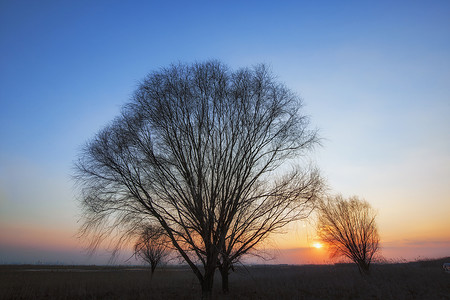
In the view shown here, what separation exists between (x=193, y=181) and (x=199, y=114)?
9.29 ft

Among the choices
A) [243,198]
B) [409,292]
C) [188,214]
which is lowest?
[409,292]

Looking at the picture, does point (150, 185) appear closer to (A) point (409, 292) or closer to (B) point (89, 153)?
(B) point (89, 153)

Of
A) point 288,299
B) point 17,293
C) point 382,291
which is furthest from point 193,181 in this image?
point 382,291

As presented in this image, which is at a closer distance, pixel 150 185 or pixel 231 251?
pixel 150 185

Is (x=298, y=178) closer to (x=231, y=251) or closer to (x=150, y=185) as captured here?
(x=231, y=251)

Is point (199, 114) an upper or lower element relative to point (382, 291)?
upper

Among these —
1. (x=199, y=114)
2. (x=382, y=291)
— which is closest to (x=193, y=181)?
(x=199, y=114)

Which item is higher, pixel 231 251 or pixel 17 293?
pixel 231 251

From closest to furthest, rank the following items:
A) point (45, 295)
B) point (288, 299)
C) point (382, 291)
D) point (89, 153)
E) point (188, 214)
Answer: point (188, 214) < point (89, 153) < point (288, 299) < point (45, 295) < point (382, 291)

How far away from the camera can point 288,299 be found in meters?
11.2

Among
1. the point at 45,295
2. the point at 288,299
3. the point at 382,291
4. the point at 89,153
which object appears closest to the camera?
the point at 89,153

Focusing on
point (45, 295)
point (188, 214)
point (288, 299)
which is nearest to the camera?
point (188, 214)

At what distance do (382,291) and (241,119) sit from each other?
1227 centimetres

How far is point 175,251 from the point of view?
10.0 metres
